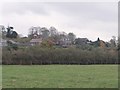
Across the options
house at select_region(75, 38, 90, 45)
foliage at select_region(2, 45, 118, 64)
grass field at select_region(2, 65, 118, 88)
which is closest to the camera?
grass field at select_region(2, 65, 118, 88)

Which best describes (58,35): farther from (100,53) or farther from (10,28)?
(100,53)

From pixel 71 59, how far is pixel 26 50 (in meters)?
9.19

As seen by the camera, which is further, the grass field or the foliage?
the foliage

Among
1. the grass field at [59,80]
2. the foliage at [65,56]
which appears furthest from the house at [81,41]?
the grass field at [59,80]

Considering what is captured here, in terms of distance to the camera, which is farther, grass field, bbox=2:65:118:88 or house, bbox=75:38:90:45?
house, bbox=75:38:90:45

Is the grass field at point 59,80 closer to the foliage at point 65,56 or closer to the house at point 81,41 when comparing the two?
the foliage at point 65,56

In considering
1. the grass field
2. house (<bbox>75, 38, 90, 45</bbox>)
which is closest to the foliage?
house (<bbox>75, 38, 90, 45</bbox>)

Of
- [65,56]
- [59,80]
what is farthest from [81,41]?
[59,80]

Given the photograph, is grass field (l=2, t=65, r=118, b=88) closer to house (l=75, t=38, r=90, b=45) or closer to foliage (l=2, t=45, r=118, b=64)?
foliage (l=2, t=45, r=118, b=64)

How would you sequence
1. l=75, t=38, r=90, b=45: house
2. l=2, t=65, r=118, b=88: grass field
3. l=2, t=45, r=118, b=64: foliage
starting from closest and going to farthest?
1. l=2, t=65, r=118, b=88: grass field
2. l=2, t=45, r=118, b=64: foliage
3. l=75, t=38, r=90, b=45: house

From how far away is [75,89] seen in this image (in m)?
10.5

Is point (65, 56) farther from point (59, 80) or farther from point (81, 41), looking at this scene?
point (59, 80)

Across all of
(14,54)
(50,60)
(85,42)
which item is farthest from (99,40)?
(14,54)

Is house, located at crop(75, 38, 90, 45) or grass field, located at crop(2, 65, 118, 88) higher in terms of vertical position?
house, located at crop(75, 38, 90, 45)
